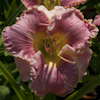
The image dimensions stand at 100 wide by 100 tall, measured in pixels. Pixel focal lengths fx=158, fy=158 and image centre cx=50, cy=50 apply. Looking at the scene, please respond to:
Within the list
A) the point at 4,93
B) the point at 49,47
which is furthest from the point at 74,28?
the point at 4,93

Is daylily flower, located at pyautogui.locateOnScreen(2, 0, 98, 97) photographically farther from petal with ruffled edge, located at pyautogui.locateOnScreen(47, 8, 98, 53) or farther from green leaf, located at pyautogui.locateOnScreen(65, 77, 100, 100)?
green leaf, located at pyautogui.locateOnScreen(65, 77, 100, 100)

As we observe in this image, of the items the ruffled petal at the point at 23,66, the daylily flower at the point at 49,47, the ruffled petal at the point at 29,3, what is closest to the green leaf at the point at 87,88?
the daylily flower at the point at 49,47

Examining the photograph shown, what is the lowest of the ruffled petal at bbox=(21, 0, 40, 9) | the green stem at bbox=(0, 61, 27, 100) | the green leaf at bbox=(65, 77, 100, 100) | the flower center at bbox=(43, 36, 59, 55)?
the green leaf at bbox=(65, 77, 100, 100)

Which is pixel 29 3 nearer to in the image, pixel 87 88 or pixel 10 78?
pixel 10 78

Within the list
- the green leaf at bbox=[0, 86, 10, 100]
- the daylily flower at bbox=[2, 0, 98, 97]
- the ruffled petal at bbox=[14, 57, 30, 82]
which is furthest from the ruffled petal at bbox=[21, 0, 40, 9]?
A: the green leaf at bbox=[0, 86, 10, 100]

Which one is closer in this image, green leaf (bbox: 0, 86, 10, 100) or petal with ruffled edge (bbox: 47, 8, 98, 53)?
petal with ruffled edge (bbox: 47, 8, 98, 53)

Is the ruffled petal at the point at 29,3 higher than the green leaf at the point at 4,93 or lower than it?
higher

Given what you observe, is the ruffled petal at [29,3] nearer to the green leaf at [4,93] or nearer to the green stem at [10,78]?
the green stem at [10,78]

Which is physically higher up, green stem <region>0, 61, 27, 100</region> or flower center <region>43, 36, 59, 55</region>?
flower center <region>43, 36, 59, 55</region>

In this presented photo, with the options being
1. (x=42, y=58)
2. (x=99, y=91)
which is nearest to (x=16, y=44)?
(x=42, y=58)
